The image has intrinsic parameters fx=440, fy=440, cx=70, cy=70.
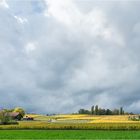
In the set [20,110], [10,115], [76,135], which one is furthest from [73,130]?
[20,110]

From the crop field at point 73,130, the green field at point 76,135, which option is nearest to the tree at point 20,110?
the crop field at point 73,130

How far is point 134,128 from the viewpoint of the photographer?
75.7m

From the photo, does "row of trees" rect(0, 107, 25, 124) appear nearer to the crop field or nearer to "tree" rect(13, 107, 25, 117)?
"tree" rect(13, 107, 25, 117)

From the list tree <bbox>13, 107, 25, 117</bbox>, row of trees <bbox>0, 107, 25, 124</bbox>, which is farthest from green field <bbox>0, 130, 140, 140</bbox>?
tree <bbox>13, 107, 25, 117</bbox>

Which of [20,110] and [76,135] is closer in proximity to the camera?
[76,135]

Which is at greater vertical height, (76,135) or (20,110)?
(20,110)

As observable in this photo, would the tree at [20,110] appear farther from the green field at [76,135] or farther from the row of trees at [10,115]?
the green field at [76,135]

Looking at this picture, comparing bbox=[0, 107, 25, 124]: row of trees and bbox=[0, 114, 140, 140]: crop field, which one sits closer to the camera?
bbox=[0, 114, 140, 140]: crop field

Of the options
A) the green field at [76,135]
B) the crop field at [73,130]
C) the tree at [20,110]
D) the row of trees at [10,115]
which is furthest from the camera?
the tree at [20,110]

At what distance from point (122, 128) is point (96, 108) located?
336ft

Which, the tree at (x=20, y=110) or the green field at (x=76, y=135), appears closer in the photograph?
the green field at (x=76, y=135)

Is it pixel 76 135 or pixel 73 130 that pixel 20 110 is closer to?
pixel 73 130

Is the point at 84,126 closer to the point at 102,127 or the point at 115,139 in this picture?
the point at 102,127

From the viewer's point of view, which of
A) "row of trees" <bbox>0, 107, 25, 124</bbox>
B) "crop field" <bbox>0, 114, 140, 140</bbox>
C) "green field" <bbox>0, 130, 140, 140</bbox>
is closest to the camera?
"green field" <bbox>0, 130, 140, 140</bbox>
